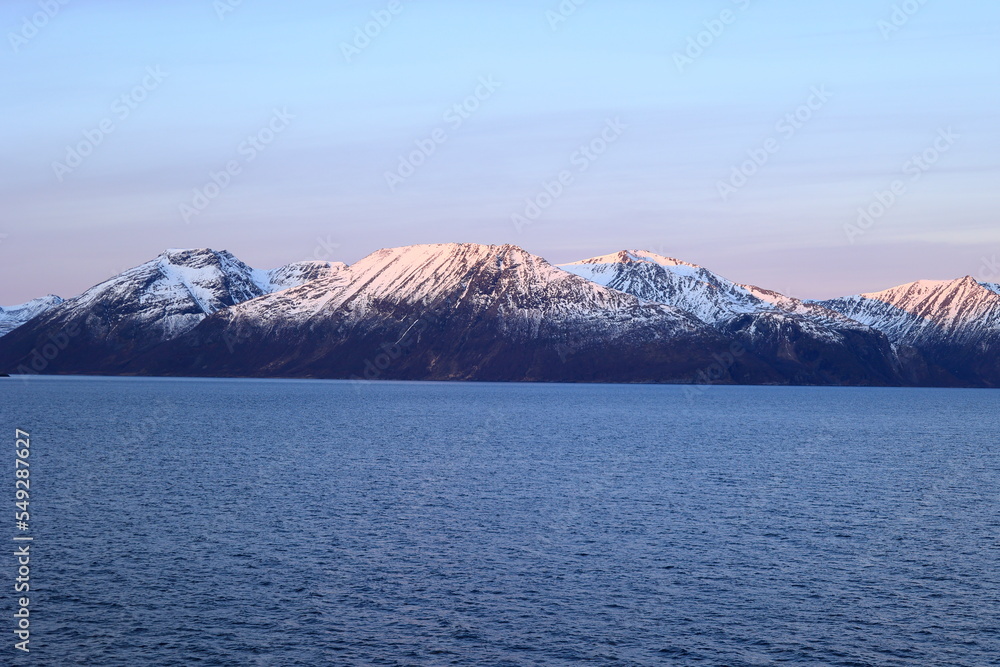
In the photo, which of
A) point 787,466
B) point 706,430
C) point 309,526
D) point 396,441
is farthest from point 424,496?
point 706,430

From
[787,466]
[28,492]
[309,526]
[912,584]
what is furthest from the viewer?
[787,466]

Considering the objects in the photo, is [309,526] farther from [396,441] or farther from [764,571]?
[396,441]

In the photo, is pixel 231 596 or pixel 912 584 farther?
pixel 912 584

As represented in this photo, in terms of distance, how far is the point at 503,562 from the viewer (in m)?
53.9

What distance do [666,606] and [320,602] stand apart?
1571 centimetres

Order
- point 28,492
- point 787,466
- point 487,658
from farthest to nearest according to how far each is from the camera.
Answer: point 787,466, point 28,492, point 487,658

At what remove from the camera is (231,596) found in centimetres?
4641

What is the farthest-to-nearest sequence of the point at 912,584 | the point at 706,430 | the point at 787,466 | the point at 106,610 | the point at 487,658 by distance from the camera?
the point at 706,430
the point at 787,466
the point at 912,584
the point at 106,610
the point at 487,658

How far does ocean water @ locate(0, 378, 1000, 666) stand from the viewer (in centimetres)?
4041

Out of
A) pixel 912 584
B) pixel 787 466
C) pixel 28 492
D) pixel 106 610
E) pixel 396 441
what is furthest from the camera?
pixel 396 441

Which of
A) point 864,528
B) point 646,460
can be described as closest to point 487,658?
point 864,528

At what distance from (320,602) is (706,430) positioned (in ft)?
Answer: 429

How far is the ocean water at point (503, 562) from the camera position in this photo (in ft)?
133

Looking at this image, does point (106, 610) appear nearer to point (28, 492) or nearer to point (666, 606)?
point (666, 606)
